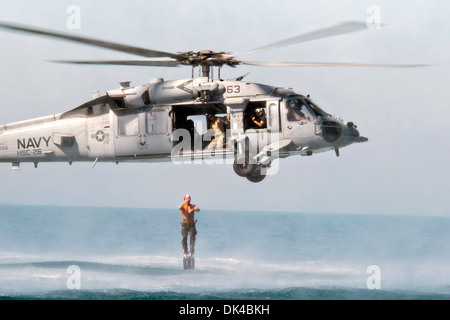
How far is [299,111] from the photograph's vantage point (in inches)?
691

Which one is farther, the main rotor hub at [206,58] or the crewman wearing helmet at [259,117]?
the crewman wearing helmet at [259,117]

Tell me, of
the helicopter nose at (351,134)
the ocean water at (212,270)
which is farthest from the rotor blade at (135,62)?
the ocean water at (212,270)

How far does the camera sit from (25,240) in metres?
26.2

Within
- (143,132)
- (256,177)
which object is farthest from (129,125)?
(256,177)

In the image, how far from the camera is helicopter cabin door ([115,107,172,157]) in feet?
59.1

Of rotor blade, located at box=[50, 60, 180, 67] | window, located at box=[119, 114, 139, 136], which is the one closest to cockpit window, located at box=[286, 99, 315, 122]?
rotor blade, located at box=[50, 60, 180, 67]

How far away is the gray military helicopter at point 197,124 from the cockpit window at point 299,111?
21 millimetres

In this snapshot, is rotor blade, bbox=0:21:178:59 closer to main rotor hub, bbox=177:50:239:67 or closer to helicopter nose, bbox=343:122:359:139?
main rotor hub, bbox=177:50:239:67

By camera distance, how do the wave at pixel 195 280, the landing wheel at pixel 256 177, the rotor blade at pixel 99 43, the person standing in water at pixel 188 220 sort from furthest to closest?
the person standing in water at pixel 188 220, the landing wheel at pixel 256 177, the wave at pixel 195 280, the rotor blade at pixel 99 43

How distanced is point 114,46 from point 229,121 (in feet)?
10.0

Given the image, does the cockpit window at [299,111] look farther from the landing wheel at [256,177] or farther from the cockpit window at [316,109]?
the landing wheel at [256,177]

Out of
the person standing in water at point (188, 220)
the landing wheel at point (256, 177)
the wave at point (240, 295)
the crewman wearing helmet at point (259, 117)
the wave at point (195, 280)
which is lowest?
the wave at point (240, 295)

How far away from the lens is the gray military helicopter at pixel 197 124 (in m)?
17.4

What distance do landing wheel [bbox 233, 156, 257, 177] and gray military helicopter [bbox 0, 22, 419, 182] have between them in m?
0.01
